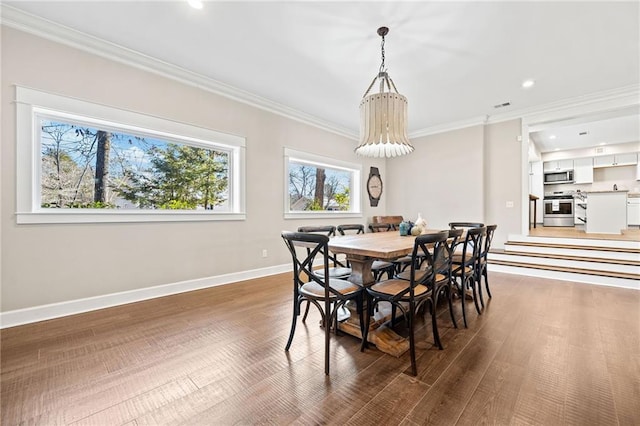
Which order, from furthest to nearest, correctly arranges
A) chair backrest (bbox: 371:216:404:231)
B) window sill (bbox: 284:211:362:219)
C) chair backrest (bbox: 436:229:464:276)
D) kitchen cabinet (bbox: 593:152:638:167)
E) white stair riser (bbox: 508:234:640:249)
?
kitchen cabinet (bbox: 593:152:638:167) < chair backrest (bbox: 371:216:404:231) < window sill (bbox: 284:211:362:219) < white stair riser (bbox: 508:234:640:249) < chair backrest (bbox: 436:229:464:276)

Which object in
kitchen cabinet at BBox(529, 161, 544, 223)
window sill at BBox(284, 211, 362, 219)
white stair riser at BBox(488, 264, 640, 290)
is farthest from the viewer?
kitchen cabinet at BBox(529, 161, 544, 223)

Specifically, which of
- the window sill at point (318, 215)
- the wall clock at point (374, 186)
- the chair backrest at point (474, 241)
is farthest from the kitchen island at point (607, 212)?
the chair backrest at point (474, 241)

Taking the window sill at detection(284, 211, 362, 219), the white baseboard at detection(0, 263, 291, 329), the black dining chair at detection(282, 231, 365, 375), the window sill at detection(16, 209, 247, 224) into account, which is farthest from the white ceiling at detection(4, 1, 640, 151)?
the white baseboard at detection(0, 263, 291, 329)

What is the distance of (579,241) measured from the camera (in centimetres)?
457

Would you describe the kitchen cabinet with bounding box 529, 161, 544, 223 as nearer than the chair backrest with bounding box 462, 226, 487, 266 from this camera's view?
No

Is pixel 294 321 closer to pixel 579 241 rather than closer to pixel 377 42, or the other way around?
pixel 377 42

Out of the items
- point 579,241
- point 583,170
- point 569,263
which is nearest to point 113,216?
point 569,263

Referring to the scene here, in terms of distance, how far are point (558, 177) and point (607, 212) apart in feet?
11.8

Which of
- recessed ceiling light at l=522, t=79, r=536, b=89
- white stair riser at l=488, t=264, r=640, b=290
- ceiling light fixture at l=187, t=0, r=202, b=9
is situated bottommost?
white stair riser at l=488, t=264, r=640, b=290

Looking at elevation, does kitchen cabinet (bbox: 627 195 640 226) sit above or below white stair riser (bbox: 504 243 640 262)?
above

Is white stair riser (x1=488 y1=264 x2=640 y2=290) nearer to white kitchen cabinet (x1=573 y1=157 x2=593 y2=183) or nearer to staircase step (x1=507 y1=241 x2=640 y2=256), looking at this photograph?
staircase step (x1=507 y1=241 x2=640 y2=256)

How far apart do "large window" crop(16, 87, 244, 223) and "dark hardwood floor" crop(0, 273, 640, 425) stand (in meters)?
1.15

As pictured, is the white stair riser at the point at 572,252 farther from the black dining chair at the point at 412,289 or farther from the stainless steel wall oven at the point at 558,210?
the stainless steel wall oven at the point at 558,210

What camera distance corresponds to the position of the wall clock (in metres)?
6.22
